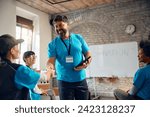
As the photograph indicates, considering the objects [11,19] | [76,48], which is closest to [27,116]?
[76,48]

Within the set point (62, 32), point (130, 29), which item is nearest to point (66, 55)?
point (62, 32)

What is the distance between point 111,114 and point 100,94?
2.45 metres

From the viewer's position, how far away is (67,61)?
4.02 feet

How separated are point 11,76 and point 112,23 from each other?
252cm

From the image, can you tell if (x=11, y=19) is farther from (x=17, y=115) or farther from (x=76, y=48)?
(x=17, y=115)

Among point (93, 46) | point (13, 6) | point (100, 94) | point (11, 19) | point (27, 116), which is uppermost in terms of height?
point (13, 6)

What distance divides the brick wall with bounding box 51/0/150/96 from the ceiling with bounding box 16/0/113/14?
12cm

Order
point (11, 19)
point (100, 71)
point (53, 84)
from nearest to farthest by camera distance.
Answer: point (11, 19)
point (100, 71)
point (53, 84)

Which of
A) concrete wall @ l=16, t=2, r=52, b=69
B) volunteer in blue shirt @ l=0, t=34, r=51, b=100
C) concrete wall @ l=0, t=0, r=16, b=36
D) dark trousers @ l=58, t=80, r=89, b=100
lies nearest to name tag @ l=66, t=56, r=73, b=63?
dark trousers @ l=58, t=80, r=89, b=100

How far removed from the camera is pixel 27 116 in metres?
0.81

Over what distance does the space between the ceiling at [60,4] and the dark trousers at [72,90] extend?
2003mm

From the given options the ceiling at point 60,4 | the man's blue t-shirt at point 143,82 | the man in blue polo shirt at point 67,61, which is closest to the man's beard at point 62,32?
the man in blue polo shirt at point 67,61

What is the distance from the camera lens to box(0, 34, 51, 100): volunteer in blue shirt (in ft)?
2.90

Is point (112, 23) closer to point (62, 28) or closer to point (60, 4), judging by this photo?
point (60, 4)
